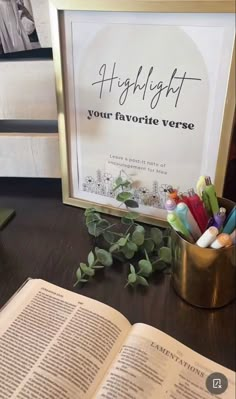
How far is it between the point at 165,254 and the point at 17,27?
449 millimetres

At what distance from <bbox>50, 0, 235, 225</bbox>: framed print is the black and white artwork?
0.21 feet

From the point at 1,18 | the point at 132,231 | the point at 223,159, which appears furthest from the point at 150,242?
the point at 1,18

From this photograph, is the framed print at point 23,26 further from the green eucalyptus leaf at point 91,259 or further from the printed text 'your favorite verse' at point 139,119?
the green eucalyptus leaf at point 91,259

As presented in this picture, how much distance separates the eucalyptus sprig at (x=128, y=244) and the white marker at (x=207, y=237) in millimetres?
114

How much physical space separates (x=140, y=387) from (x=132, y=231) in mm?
283

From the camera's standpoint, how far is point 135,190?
67 centimetres

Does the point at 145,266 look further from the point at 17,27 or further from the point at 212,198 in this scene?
the point at 17,27

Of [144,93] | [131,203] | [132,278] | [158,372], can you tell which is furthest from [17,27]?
[158,372]

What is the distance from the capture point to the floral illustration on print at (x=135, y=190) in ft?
2.13

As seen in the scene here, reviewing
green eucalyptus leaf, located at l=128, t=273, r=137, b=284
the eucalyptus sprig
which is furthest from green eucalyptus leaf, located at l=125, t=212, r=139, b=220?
green eucalyptus leaf, located at l=128, t=273, r=137, b=284

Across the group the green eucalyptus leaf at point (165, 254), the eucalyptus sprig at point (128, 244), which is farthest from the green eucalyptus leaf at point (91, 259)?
the green eucalyptus leaf at point (165, 254)

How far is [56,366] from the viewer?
1.47ft

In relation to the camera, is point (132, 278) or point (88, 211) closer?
point (132, 278)

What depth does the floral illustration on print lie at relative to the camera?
649mm
